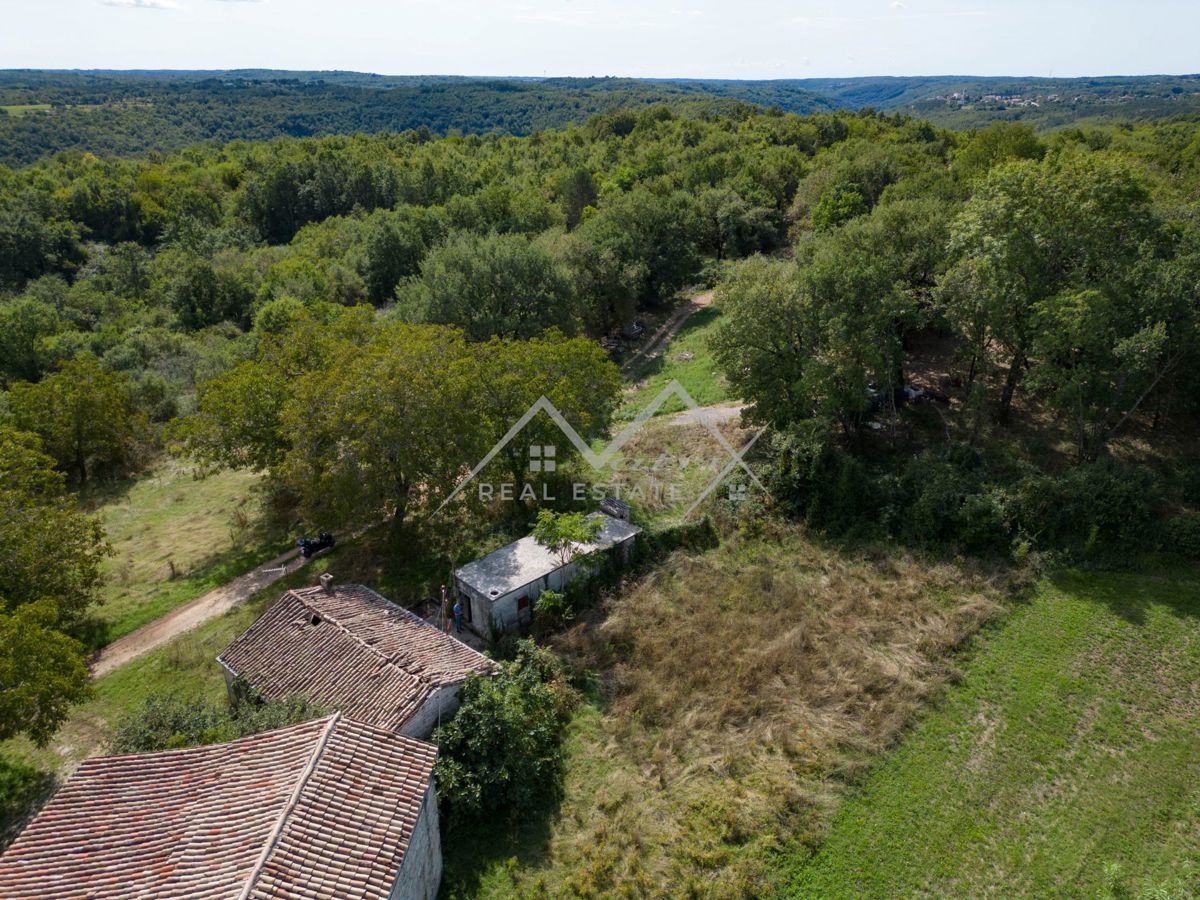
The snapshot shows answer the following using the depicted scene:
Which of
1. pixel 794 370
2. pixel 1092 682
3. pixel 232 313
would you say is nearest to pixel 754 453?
pixel 794 370

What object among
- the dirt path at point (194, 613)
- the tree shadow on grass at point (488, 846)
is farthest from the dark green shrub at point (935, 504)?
the dirt path at point (194, 613)

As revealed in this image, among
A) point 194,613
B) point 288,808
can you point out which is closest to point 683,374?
point 194,613

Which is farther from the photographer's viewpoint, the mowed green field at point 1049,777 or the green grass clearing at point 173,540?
the green grass clearing at point 173,540

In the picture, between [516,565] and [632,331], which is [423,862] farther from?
[632,331]

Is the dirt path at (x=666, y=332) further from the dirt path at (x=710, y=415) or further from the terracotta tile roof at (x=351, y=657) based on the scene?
the terracotta tile roof at (x=351, y=657)

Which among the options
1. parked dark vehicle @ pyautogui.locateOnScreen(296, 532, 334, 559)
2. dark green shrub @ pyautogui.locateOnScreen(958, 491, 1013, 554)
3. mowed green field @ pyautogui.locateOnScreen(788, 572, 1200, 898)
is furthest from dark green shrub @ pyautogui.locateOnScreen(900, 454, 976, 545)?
parked dark vehicle @ pyautogui.locateOnScreen(296, 532, 334, 559)

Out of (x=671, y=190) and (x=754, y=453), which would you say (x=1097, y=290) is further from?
(x=671, y=190)

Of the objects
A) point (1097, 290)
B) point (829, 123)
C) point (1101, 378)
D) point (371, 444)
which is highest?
point (829, 123)
